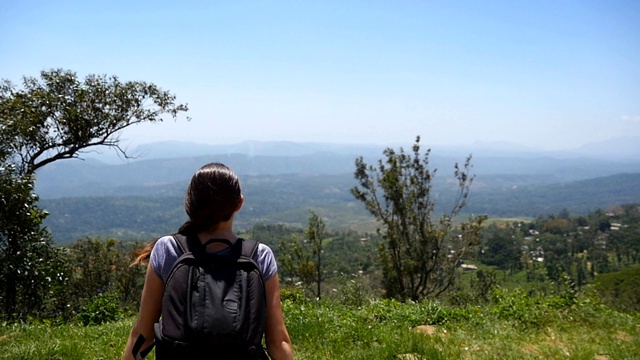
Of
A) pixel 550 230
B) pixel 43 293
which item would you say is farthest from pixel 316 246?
pixel 550 230

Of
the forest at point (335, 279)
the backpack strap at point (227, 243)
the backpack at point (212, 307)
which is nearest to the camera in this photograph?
the backpack at point (212, 307)

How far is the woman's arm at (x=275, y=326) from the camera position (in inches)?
97.0

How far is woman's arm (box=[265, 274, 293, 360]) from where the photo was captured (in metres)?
2.46

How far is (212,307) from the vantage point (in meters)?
2.12

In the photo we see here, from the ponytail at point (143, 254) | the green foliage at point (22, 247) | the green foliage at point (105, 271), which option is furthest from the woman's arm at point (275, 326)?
the green foliage at point (105, 271)

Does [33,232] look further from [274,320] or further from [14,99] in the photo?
[274,320]

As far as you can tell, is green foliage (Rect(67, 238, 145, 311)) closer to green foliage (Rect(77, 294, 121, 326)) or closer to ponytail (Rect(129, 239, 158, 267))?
green foliage (Rect(77, 294, 121, 326))

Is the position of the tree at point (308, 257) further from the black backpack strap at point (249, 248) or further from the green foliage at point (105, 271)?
the black backpack strap at point (249, 248)

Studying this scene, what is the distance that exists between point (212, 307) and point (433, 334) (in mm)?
4095

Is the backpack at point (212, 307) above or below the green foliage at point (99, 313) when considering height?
above

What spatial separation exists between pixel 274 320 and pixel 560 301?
6018 millimetres

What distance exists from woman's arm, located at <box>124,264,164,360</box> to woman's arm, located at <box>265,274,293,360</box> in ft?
2.02

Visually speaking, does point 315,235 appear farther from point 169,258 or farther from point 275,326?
point 169,258

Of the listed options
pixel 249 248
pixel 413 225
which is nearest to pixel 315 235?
pixel 413 225
